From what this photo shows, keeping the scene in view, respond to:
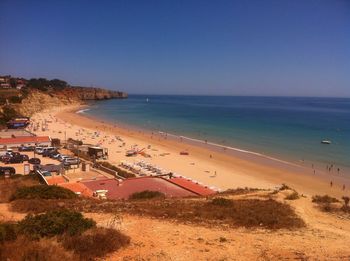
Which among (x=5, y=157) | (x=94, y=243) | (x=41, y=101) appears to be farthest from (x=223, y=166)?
(x=41, y=101)

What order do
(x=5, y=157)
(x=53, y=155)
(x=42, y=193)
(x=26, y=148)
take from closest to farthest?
(x=42, y=193) → (x=5, y=157) → (x=53, y=155) → (x=26, y=148)

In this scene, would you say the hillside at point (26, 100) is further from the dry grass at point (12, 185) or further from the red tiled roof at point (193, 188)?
the red tiled roof at point (193, 188)

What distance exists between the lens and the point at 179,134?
57.1 meters

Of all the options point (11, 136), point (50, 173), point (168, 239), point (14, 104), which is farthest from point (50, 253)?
point (14, 104)

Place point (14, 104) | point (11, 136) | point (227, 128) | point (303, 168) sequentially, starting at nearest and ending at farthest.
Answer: point (303, 168) → point (11, 136) → point (227, 128) → point (14, 104)

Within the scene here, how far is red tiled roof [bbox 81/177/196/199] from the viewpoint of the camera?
1839cm

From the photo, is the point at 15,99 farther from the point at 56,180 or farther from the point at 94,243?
the point at 94,243

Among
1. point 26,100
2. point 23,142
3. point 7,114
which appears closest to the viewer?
point 23,142

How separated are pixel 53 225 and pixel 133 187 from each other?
11281mm

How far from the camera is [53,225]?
27.6ft

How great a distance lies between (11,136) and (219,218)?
3475cm

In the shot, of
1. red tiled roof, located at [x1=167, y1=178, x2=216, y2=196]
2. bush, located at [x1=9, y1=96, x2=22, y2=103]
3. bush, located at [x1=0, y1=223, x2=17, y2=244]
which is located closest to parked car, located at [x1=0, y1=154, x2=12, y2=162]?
red tiled roof, located at [x1=167, y1=178, x2=216, y2=196]

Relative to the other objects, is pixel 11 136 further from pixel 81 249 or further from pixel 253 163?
pixel 81 249

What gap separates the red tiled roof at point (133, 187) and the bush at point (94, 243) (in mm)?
9692
